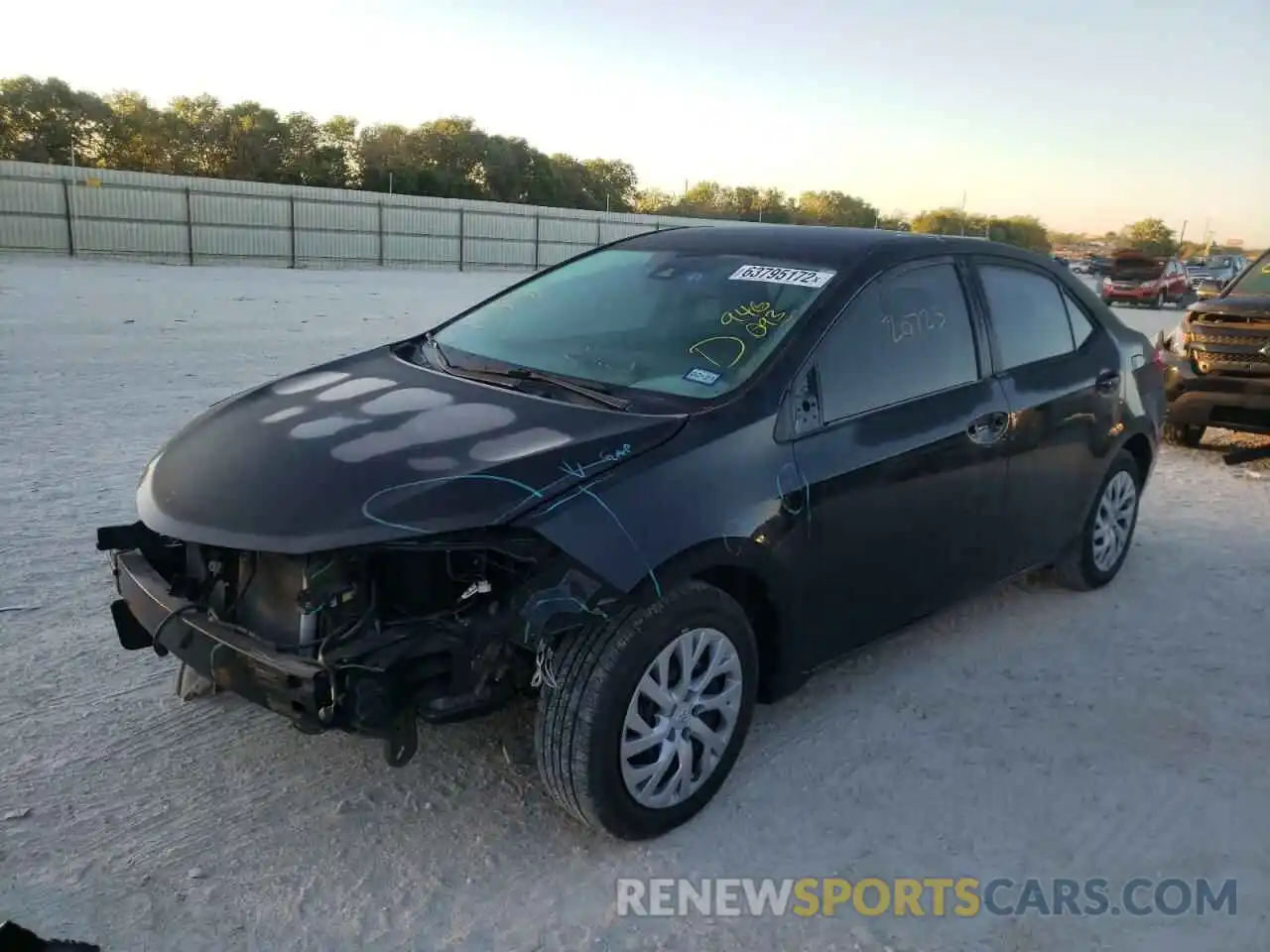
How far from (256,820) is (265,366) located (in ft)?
25.3

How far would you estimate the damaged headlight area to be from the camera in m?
2.59

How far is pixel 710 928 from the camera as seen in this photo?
2717 mm

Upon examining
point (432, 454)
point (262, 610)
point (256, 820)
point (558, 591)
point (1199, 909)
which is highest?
point (432, 454)

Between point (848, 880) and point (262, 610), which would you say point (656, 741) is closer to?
point (848, 880)

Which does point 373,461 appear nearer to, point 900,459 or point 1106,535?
point 900,459

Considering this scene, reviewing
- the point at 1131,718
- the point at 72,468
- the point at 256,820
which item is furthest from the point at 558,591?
the point at 72,468

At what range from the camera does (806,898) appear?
9.36ft

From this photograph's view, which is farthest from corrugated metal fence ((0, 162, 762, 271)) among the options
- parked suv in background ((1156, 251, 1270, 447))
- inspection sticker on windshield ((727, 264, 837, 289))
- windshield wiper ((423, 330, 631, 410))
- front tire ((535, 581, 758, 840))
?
front tire ((535, 581, 758, 840))

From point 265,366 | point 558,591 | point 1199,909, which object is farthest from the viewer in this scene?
point 265,366

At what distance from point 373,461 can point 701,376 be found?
3.60 feet

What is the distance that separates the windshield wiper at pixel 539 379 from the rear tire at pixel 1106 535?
270 cm

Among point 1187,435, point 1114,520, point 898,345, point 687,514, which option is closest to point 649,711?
point 687,514

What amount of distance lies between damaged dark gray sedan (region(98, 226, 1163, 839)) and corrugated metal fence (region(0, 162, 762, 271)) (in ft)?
93.4

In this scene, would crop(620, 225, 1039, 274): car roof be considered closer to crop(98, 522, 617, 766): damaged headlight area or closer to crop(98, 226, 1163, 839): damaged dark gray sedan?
crop(98, 226, 1163, 839): damaged dark gray sedan
